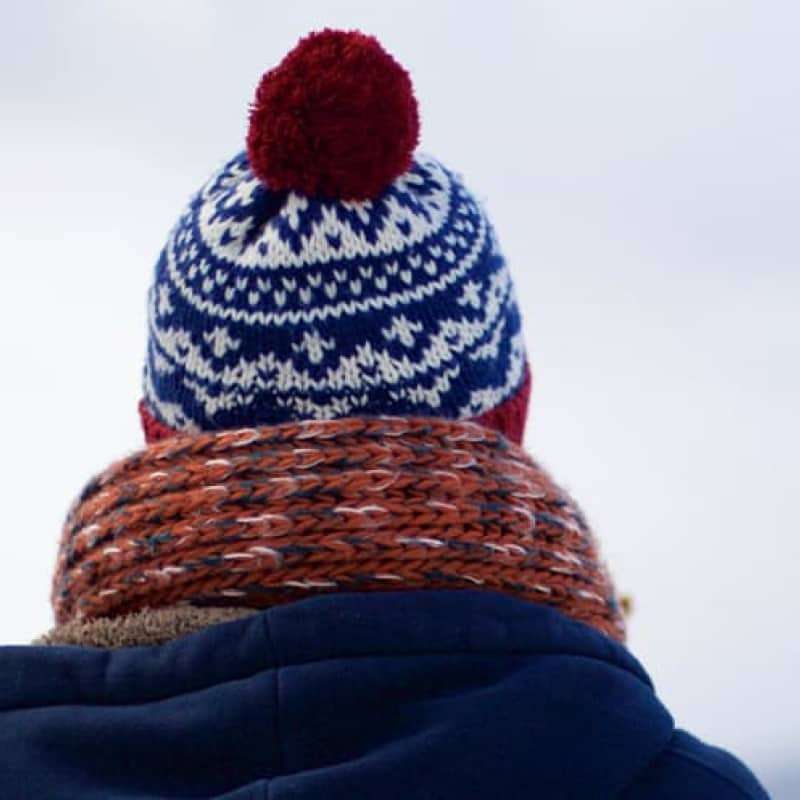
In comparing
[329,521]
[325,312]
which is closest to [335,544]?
[329,521]

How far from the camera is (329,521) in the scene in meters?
1.00

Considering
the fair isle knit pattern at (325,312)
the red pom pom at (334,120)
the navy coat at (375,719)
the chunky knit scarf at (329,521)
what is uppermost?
the red pom pom at (334,120)

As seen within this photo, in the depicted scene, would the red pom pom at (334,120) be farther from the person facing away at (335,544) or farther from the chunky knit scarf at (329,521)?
the chunky knit scarf at (329,521)

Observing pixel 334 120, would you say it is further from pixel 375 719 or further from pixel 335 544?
pixel 375 719

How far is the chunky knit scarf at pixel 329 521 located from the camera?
3.30 ft

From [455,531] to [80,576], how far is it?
0.26 meters

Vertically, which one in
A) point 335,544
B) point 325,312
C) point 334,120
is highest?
point 334,120

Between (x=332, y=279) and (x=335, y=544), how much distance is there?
188 mm

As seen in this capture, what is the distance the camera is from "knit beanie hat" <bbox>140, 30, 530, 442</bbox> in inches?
42.3

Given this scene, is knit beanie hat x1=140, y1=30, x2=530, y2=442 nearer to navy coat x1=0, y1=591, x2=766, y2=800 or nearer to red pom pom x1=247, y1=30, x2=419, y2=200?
red pom pom x1=247, y1=30, x2=419, y2=200

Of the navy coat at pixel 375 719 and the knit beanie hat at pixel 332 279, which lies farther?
the knit beanie hat at pixel 332 279

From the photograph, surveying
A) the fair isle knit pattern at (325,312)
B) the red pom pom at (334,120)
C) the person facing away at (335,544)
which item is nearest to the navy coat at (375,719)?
the person facing away at (335,544)

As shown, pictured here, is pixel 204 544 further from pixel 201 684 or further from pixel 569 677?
pixel 569 677

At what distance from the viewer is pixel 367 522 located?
3.30 feet
